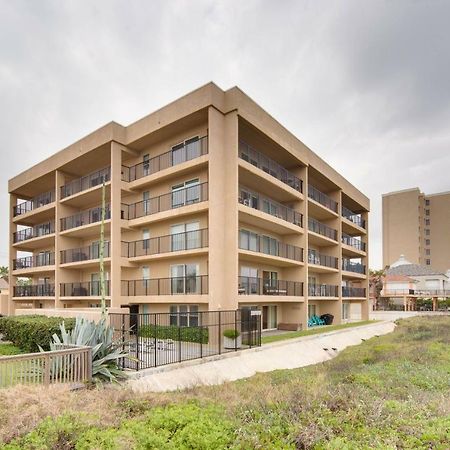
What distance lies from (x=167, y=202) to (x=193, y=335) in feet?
27.5

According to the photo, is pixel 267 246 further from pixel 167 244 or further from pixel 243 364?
pixel 243 364

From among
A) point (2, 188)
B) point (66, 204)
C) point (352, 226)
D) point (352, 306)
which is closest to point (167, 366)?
point (66, 204)

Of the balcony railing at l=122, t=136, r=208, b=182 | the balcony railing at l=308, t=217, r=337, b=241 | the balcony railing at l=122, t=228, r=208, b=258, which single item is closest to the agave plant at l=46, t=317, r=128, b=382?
the balcony railing at l=122, t=228, r=208, b=258

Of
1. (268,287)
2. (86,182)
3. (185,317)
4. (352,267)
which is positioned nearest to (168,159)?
(86,182)

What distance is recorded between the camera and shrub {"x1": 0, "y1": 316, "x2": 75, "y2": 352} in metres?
14.9

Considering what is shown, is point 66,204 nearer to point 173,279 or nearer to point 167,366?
point 173,279

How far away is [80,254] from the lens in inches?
1113

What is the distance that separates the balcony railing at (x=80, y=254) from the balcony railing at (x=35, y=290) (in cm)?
322

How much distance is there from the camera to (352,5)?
1315cm

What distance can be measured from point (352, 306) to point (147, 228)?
34.2 meters

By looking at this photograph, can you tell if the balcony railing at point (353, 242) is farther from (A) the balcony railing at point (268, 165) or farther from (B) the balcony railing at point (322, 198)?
(A) the balcony railing at point (268, 165)

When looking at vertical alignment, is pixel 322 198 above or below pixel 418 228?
above

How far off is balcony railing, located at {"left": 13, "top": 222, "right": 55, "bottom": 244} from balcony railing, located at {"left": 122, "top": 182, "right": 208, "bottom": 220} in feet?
37.7

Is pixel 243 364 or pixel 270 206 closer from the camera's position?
pixel 243 364
